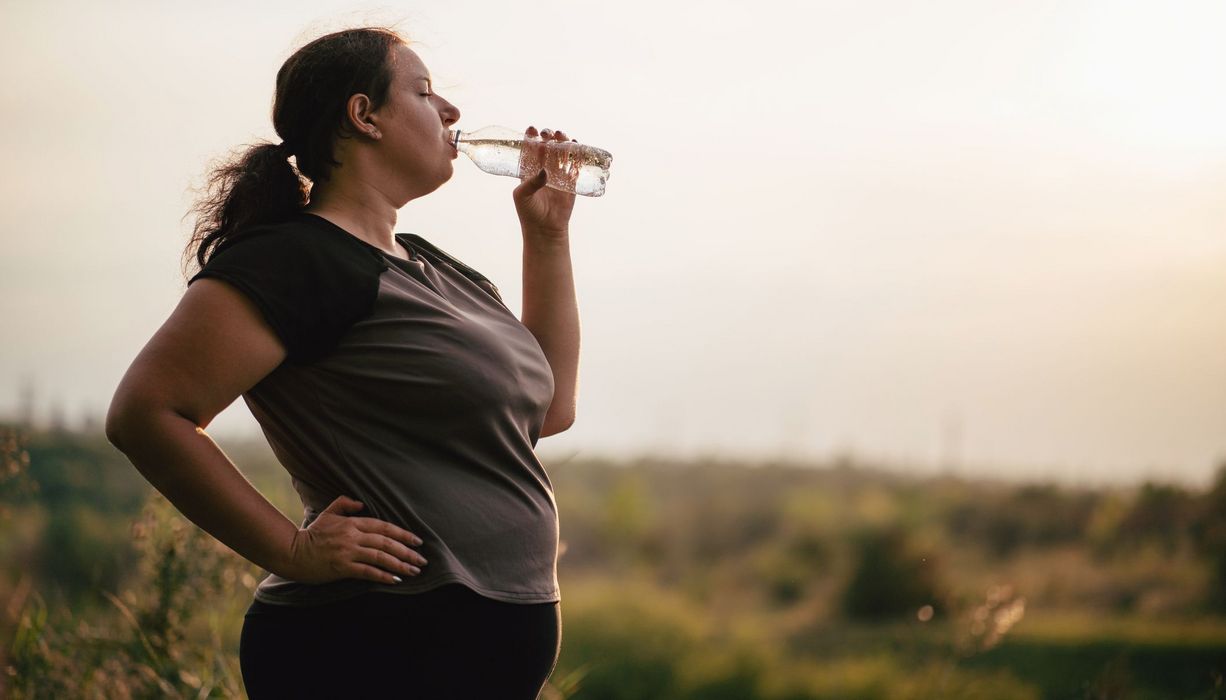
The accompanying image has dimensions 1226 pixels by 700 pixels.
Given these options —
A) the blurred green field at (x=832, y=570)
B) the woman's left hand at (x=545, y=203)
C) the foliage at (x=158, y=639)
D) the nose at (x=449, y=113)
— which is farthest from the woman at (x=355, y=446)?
the blurred green field at (x=832, y=570)

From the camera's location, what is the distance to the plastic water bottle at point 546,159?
2410mm

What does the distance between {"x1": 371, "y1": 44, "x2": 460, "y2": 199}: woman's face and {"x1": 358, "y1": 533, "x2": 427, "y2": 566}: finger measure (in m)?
0.64

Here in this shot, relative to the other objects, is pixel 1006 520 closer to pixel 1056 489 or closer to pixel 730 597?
pixel 1056 489

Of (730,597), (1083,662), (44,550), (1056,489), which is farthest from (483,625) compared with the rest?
(1056,489)

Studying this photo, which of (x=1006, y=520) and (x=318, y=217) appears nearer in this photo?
(x=318, y=217)

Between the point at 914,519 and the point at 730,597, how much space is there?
3.84m

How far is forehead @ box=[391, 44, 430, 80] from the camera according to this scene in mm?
2061

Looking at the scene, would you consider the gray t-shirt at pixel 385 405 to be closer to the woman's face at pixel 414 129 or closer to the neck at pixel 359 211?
the neck at pixel 359 211

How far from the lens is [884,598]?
2042 centimetres

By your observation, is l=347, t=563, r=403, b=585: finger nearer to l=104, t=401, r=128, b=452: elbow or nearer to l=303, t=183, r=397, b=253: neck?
l=104, t=401, r=128, b=452: elbow

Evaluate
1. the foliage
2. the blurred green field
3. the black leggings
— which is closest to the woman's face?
the black leggings

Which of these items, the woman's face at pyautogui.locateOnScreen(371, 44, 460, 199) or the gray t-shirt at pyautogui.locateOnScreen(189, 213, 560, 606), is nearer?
the gray t-shirt at pyautogui.locateOnScreen(189, 213, 560, 606)

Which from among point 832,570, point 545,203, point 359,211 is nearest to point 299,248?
point 359,211

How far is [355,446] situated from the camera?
1794mm
